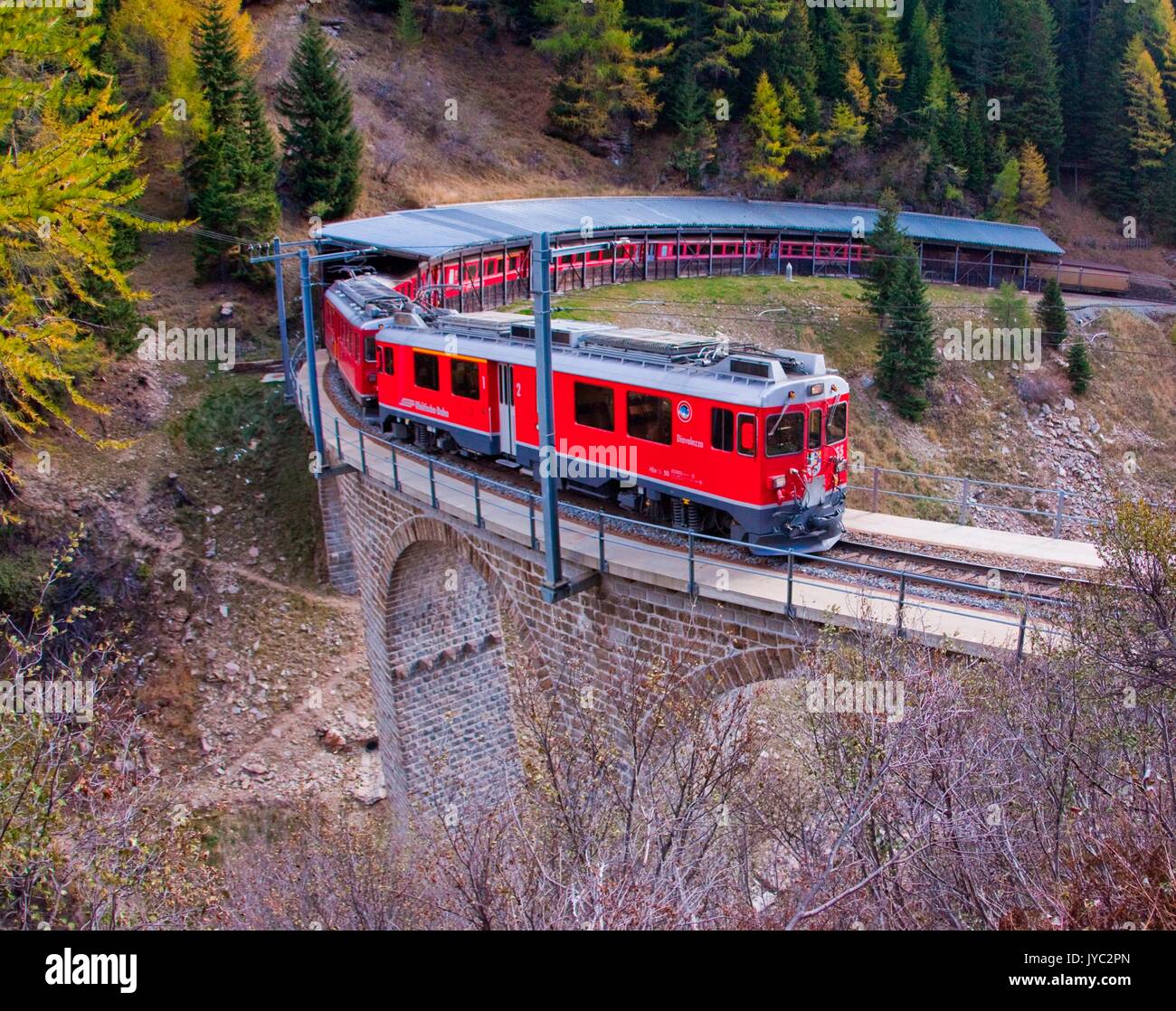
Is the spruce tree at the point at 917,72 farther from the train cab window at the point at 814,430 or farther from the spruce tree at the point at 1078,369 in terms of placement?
the train cab window at the point at 814,430

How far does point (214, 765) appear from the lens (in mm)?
23094

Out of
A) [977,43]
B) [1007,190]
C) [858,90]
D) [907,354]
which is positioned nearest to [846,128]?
[858,90]

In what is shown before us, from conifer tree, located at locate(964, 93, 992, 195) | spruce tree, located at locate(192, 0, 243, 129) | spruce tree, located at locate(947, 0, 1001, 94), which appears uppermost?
spruce tree, located at locate(947, 0, 1001, 94)

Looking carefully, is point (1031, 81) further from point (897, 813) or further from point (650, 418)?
point (897, 813)

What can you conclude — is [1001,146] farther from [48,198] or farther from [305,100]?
[48,198]

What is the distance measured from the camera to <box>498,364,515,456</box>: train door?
1767 centimetres

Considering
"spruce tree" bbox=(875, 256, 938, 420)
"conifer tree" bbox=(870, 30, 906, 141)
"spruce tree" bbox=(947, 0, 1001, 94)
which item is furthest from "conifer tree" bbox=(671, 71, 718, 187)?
"spruce tree" bbox=(875, 256, 938, 420)

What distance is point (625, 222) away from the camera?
4275cm

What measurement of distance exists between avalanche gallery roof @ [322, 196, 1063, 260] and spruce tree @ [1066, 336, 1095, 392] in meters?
9.27

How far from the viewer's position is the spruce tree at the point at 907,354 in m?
37.4

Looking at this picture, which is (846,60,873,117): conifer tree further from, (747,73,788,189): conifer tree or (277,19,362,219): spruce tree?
(277,19,362,219): spruce tree

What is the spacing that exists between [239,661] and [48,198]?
20497 mm

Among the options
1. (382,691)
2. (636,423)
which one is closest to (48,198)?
(636,423)

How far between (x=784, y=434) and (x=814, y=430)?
0.54 metres
